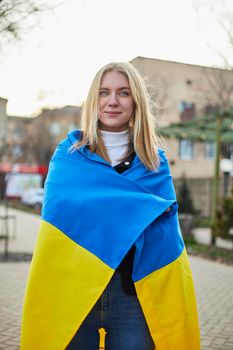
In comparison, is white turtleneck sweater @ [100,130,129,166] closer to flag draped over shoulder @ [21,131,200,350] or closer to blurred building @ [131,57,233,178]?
flag draped over shoulder @ [21,131,200,350]

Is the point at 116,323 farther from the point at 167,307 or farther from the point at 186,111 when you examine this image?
the point at 186,111

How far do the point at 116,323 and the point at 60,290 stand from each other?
31 cm

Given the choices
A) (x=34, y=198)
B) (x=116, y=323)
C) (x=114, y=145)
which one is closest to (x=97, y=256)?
(x=116, y=323)

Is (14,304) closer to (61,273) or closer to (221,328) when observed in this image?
(221,328)

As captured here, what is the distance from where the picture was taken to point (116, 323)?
86.3 inches

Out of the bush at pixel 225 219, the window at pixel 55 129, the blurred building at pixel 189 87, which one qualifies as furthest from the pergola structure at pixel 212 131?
the window at pixel 55 129

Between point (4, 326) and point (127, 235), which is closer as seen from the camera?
point (127, 235)

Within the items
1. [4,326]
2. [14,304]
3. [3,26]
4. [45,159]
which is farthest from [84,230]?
[45,159]

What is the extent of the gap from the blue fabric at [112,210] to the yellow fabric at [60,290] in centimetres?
5

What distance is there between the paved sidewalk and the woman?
109 inches

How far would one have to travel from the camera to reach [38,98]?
27.6m

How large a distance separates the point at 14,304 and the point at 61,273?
14.8ft

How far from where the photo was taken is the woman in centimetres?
209

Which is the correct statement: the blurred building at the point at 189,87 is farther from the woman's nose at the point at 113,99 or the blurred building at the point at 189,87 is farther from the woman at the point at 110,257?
the woman at the point at 110,257
